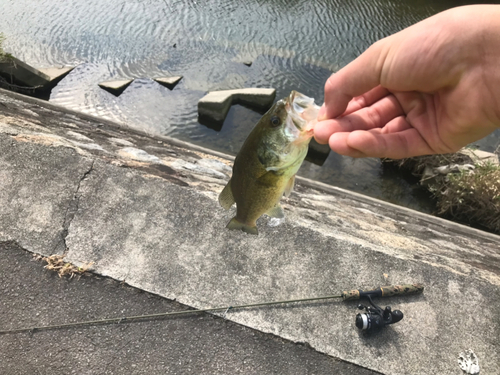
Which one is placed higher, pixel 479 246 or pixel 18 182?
pixel 18 182

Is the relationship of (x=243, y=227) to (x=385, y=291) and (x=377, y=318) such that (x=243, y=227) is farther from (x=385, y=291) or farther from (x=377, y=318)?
(x=385, y=291)

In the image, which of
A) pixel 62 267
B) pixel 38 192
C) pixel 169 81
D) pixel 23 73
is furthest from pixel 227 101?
pixel 62 267

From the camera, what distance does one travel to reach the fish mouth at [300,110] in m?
1.66

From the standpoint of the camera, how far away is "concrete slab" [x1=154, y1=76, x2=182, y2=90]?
8688mm

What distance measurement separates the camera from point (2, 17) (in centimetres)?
1008

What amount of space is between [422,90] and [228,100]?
6.53 metres

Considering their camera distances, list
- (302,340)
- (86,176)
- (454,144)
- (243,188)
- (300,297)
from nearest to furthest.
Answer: (243,188)
(454,144)
(302,340)
(300,297)
(86,176)

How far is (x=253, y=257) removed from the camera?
294 centimetres

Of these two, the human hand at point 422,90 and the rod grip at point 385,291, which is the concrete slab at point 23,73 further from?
the rod grip at point 385,291

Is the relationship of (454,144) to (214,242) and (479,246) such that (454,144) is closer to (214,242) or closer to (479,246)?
(214,242)

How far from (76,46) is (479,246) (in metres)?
11.3

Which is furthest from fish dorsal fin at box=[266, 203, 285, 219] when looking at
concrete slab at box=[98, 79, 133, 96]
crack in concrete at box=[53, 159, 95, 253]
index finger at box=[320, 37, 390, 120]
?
concrete slab at box=[98, 79, 133, 96]

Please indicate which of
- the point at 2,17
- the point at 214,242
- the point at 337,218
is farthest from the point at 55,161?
the point at 2,17

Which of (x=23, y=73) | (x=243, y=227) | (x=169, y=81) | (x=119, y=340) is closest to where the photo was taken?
(x=243, y=227)
